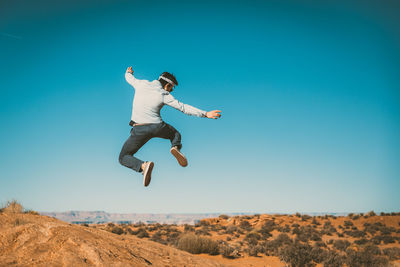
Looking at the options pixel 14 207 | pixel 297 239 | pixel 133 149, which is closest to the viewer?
pixel 133 149

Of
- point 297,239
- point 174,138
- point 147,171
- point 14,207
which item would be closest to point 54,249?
point 147,171

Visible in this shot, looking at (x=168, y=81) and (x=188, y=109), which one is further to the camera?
(x=168, y=81)

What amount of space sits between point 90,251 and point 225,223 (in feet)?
109

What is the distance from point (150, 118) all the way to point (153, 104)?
0.24 m

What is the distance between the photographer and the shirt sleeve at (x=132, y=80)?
16.4ft

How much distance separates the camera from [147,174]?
15.2 feet

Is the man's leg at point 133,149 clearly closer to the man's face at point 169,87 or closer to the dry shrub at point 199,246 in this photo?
the man's face at point 169,87

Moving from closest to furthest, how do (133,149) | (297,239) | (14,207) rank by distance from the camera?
(133,149)
(14,207)
(297,239)

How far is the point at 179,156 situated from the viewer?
4.87 m

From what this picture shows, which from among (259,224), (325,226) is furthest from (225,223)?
(325,226)

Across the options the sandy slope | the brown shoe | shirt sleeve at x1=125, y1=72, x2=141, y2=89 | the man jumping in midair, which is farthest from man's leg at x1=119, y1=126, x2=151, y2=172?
the sandy slope

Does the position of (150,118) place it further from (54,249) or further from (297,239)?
(297,239)

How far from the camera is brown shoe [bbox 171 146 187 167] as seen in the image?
4.78 metres

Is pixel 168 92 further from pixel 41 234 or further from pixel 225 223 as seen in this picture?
pixel 225 223
